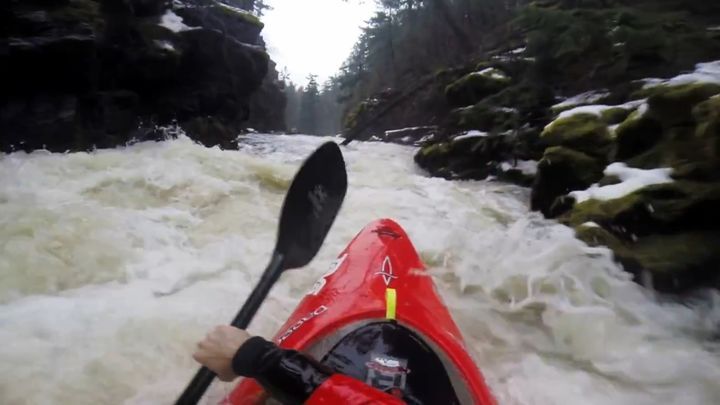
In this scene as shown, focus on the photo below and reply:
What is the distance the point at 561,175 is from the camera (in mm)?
4750

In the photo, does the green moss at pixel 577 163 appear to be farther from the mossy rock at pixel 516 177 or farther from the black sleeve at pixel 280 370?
the black sleeve at pixel 280 370

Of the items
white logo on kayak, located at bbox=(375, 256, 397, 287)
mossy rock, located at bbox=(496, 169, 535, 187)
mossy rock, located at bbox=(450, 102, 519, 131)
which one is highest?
mossy rock, located at bbox=(450, 102, 519, 131)

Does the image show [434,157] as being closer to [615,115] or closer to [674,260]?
[615,115]

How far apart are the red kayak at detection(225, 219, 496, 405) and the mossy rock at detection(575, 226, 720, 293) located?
1.56m

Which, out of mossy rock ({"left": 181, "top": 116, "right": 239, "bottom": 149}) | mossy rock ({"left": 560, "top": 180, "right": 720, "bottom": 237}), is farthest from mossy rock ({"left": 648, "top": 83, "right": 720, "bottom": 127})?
mossy rock ({"left": 181, "top": 116, "right": 239, "bottom": 149})

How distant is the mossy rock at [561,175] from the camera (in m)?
4.50

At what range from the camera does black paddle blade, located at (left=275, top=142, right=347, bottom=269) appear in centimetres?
219

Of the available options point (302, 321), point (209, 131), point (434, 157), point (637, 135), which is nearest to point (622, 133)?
point (637, 135)

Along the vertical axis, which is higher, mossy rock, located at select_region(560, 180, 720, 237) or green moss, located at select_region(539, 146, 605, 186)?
green moss, located at select_region(539, 146, 605, 186)

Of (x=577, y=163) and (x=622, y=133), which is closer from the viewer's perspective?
(x=622, y=133)

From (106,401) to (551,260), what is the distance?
2.71 metres

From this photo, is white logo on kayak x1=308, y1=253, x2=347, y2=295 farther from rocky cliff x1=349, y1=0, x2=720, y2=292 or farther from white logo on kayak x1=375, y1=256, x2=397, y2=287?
rocky cliff x1=349, y1=0, x2=720, y2=292

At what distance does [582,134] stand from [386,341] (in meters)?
4.10

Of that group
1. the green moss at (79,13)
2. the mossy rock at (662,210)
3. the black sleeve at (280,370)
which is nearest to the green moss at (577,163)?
the mossy rock at (662,210)
